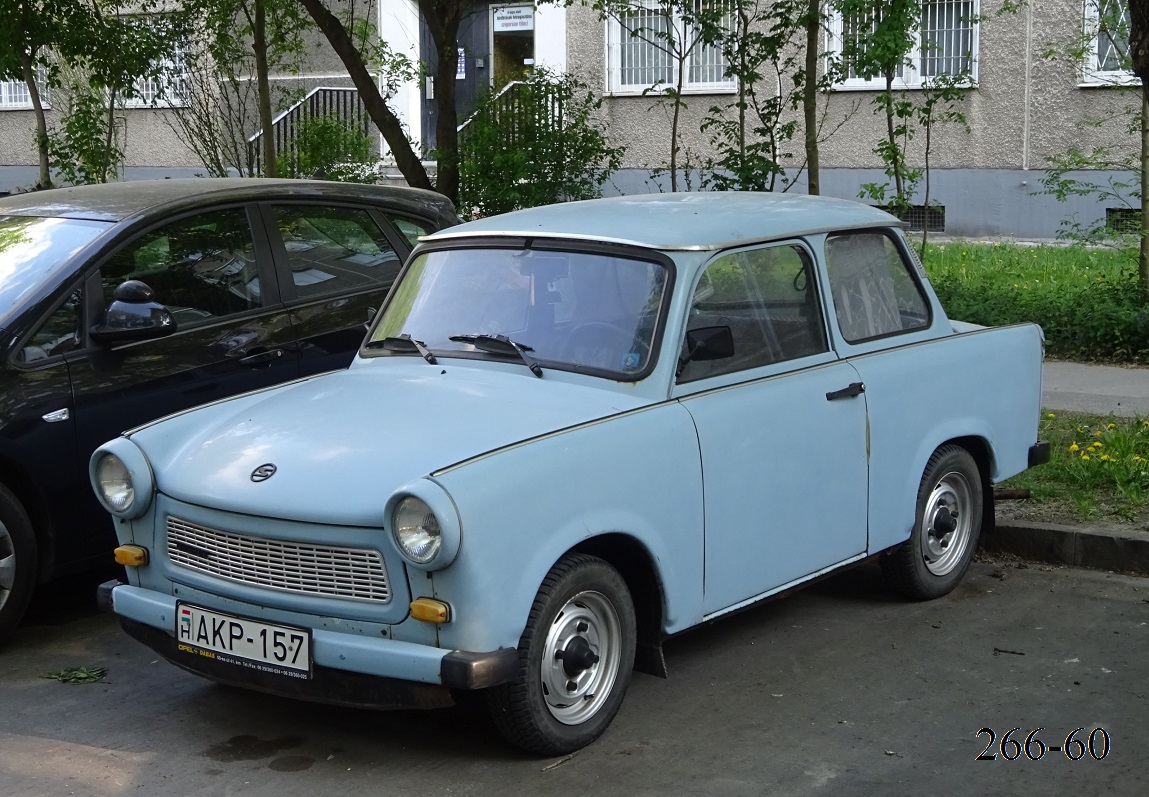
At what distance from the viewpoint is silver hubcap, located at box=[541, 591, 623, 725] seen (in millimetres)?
4312

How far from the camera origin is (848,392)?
210 inches

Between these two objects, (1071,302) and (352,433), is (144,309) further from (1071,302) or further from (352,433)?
(1071,302)

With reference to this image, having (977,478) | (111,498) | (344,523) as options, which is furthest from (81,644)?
(977,478)

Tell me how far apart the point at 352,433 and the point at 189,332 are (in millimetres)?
1938

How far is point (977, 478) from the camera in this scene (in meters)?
6.12

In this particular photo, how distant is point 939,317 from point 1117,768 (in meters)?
2.32

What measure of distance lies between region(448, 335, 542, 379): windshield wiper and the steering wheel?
0.38 feet

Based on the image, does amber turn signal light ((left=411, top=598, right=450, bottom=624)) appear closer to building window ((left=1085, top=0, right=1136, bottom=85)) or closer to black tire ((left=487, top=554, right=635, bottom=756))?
black tire ((left=487, top=554, right=635, bottom=756))

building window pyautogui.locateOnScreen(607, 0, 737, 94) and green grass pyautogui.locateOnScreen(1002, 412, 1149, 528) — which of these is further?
building window pyautogui.locateOnScreen(607, 0, 737, 94)

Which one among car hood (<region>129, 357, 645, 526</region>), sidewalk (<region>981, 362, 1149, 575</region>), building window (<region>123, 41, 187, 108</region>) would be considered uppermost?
building window (<region>123, 41, 187, 108</region>)

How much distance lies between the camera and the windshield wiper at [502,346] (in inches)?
193

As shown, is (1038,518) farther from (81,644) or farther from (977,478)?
(81,644)

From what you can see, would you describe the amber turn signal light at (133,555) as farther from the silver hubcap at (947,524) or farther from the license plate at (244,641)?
the silver hubcap at (947,524)

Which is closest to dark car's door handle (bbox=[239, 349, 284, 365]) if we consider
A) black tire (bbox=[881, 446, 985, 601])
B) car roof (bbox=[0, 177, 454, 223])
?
car roof (bbox=[0, 177, 454, 223])
